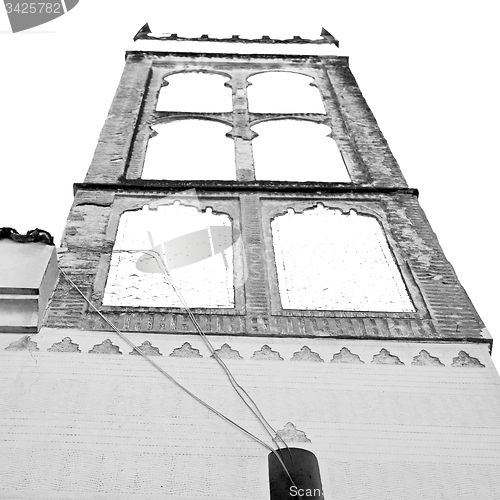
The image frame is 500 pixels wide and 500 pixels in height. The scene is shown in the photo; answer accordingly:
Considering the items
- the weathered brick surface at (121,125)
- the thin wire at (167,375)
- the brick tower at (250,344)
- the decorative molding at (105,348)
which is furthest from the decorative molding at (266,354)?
the weathered brick surface at (121,125)

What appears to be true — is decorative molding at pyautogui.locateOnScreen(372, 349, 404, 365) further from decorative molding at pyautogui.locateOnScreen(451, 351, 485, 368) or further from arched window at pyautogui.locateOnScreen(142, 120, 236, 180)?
arched window at pyautogui.locateOnScreen(142, 120, 236, 180)

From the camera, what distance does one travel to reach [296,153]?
550 cm

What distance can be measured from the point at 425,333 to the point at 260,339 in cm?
83

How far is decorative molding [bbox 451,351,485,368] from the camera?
328cm

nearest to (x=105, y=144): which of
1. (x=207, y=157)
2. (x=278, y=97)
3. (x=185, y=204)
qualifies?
(x=207, y=157)

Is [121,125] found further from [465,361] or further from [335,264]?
[465,361]

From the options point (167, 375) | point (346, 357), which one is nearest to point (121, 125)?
point (167, 375)

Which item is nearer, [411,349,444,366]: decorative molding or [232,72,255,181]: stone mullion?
[411,349,444,366]: decorative molding

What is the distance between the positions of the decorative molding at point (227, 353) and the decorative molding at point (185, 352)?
0.27 ft

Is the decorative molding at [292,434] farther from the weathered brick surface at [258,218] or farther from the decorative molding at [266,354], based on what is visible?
the weathered brick surface at [258,218]

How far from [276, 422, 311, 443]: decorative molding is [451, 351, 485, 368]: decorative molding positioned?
2.86 ft

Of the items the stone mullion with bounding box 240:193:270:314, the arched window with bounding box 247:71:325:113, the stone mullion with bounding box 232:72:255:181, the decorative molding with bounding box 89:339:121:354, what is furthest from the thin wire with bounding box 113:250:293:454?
the arched window with bounding box 247:71:325:113

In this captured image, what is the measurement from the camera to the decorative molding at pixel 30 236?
3623 mm

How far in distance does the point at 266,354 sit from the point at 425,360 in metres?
0.75
